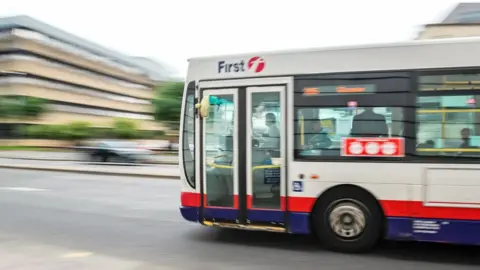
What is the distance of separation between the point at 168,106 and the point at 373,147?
99.6ft

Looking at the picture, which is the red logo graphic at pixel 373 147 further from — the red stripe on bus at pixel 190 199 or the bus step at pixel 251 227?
the red stripe on bus at pixel 190 199

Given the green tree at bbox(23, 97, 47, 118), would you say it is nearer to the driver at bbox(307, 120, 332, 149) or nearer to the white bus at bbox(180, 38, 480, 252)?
the white bus at bbox(180, 38, 480, 252)

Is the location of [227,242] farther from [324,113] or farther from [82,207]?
[82,207]

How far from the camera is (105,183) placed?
15148 mm

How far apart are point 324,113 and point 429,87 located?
1.36m

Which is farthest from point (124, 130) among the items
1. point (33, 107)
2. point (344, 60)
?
point (344, 60)

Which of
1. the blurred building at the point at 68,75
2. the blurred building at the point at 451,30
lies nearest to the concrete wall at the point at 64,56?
the blurred building at the point at 68,75

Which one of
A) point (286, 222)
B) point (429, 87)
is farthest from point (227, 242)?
point (429, 87)

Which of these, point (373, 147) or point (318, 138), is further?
point (318, 138)

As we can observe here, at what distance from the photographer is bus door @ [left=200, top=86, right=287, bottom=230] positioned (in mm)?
6320

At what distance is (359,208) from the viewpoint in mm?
5949

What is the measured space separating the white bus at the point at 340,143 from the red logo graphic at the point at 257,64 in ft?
0.05

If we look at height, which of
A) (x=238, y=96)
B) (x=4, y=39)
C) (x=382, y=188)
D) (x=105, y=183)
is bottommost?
(x=105, y=183)

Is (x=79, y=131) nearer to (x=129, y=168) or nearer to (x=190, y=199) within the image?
(x=129, y=168)
